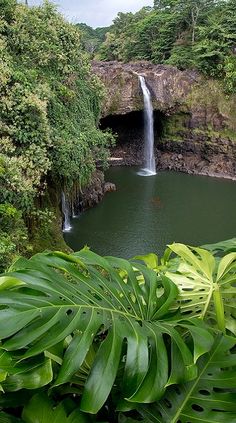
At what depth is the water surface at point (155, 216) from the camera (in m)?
8.56

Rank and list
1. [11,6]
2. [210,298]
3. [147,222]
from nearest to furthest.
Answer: [210,298], [11,6], [147,222]

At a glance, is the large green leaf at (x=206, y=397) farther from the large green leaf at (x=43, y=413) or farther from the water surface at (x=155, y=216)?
the water surface at (x=155, y=216)

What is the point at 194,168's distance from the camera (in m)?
14.9

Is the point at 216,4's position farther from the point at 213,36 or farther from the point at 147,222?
the point at 147,222

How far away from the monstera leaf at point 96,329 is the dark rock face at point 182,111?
44.7 ft

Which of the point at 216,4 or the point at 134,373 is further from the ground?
the point at 216,4

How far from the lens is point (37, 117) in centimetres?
631

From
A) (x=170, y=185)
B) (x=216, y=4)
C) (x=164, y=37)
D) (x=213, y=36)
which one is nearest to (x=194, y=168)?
(x=170, y=185)

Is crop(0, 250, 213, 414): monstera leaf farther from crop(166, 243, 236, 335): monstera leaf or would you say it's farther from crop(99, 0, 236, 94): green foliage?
crop(99, 0, 236, 94): green foliage

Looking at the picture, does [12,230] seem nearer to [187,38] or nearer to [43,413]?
[43,413]

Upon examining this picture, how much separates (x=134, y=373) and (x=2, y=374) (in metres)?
0.24

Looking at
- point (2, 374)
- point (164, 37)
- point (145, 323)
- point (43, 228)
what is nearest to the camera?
point (2, 374)

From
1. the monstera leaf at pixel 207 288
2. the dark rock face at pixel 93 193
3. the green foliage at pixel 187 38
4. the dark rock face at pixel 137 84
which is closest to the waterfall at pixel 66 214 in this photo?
the dark rock face at pixel 93 193

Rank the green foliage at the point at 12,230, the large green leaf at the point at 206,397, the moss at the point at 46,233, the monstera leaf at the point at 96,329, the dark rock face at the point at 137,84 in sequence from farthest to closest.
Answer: the dark rock face at the point at 137,84
the moss at the point at 46,233
the green foliage at the point at 12,230
the large green leaf at the point at 206,397
the monstera leaf at the point at 96,329
